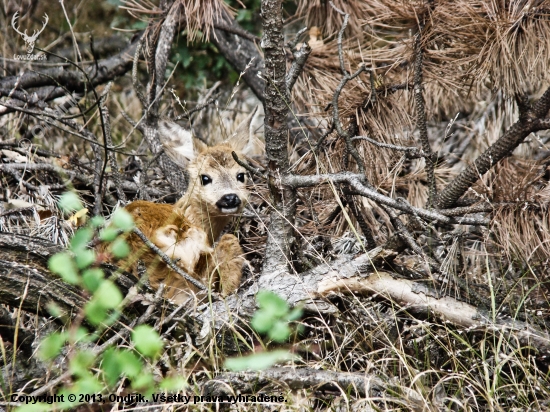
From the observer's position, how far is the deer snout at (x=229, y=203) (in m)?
4.35

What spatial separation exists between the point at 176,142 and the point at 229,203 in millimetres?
846

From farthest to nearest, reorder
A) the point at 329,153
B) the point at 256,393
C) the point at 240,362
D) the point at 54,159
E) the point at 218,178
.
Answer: the point at 54,159 < the point at 218,178 < the point at 329,153 < the point at 256,393 < the point at 240,362

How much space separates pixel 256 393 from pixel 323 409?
1.08 feet

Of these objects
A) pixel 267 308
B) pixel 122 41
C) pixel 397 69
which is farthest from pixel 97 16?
pixel 267 308

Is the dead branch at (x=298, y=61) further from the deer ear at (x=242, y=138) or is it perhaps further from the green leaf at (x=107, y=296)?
the green leaf at (x=107, y=296)

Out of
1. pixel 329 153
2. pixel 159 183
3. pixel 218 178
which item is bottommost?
pixel 159 183

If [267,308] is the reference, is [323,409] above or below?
below

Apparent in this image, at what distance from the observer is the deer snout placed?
14.3ft

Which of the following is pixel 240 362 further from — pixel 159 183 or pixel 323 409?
pixel 159 183

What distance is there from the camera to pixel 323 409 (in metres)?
3.02

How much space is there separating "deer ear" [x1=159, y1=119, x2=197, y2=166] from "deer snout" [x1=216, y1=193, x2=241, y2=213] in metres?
0.63

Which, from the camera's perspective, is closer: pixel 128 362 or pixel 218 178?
pixel 128 362

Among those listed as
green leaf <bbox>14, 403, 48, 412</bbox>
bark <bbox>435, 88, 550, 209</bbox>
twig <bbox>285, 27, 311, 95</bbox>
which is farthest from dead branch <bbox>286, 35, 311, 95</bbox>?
green leaf <bbox>14, 403, 48, 412</bbox>

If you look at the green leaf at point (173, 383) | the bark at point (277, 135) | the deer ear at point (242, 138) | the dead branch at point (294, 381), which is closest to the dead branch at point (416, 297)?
the bark at point (277, 135)
